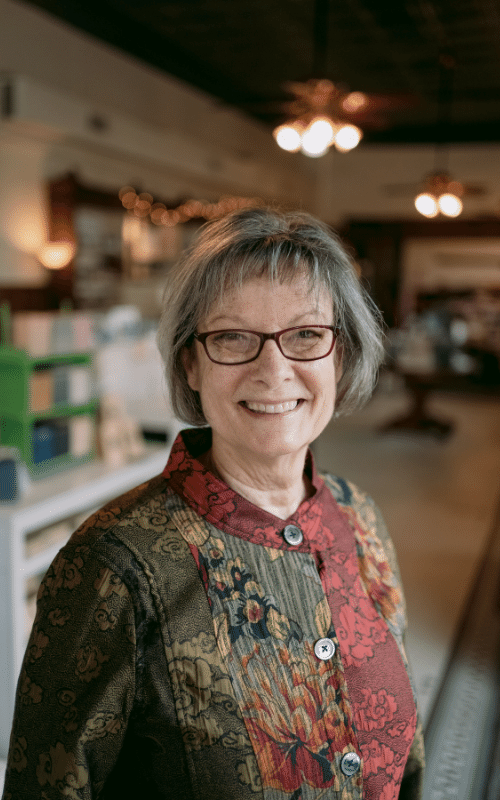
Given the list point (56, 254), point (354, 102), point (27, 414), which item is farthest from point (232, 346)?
point (56, 254)

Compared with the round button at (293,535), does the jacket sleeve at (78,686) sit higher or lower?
lower

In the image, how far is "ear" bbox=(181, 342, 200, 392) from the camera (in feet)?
3.99

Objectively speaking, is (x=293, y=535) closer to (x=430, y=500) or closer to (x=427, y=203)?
(x=430, y=500)

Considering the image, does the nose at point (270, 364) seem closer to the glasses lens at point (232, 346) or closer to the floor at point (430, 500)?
the glasses lens at point (232, 346)

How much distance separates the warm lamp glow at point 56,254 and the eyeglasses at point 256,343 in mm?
6004

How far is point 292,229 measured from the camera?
1.17 m

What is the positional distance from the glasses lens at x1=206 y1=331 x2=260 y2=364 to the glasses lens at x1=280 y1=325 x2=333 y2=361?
0.16ft

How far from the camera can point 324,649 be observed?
1073 mm

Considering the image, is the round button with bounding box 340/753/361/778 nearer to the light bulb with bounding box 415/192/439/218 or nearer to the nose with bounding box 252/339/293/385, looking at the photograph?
the nose with bounding box 252/339/293/385

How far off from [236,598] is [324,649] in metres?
0.16

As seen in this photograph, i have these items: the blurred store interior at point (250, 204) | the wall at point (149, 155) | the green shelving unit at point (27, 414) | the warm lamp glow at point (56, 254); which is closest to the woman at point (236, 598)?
the blurred store interior at point (250, 204)

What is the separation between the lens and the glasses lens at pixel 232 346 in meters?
1.12

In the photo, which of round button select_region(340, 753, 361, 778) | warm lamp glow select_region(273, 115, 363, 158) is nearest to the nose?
round button select_region(340, 753, 361, 778)

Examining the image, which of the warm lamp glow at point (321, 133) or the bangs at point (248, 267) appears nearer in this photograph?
the bangs at point (248, 267)
